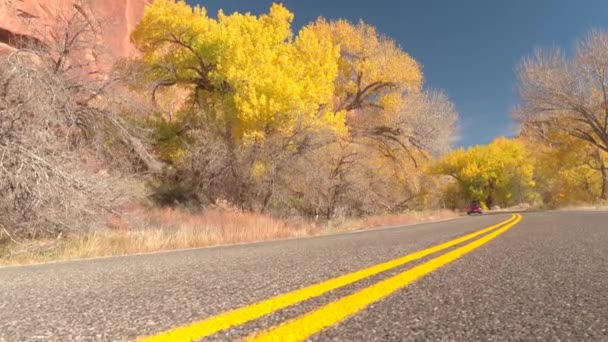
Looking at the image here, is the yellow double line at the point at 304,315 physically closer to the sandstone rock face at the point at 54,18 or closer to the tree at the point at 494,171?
the sandstone rock face at the point at 54,18

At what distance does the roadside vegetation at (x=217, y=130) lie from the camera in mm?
7648

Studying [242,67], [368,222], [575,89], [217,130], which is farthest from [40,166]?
[575,89]

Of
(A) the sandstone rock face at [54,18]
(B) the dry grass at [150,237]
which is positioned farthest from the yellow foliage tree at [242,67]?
(B) the dry grass at [150,237]

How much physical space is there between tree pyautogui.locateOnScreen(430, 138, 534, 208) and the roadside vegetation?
29.6m

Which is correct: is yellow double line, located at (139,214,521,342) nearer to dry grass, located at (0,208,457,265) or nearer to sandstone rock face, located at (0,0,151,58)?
dry grass, located at (0,208,457,265)

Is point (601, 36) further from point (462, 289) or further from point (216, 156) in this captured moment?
point (462, 289)

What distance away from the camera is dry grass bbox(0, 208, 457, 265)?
6.60m

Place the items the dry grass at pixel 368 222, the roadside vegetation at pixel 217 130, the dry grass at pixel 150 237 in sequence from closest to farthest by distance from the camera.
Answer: the dry grass at pixel 150 237, the roadside vegetation at pixel 217 130, the dry grass at pixel 368 222

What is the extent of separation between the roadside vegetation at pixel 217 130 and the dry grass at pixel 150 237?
5 cm

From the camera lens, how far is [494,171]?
197 ft

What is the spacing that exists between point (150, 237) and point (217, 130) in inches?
355

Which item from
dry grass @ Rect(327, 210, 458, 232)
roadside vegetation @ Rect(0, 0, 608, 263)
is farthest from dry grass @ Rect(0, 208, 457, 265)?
dry grass @ Rect(327, 210, 458, 232)

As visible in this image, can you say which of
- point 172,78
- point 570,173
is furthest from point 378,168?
point 570,173

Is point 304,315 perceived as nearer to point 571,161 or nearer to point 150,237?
point 150,237
